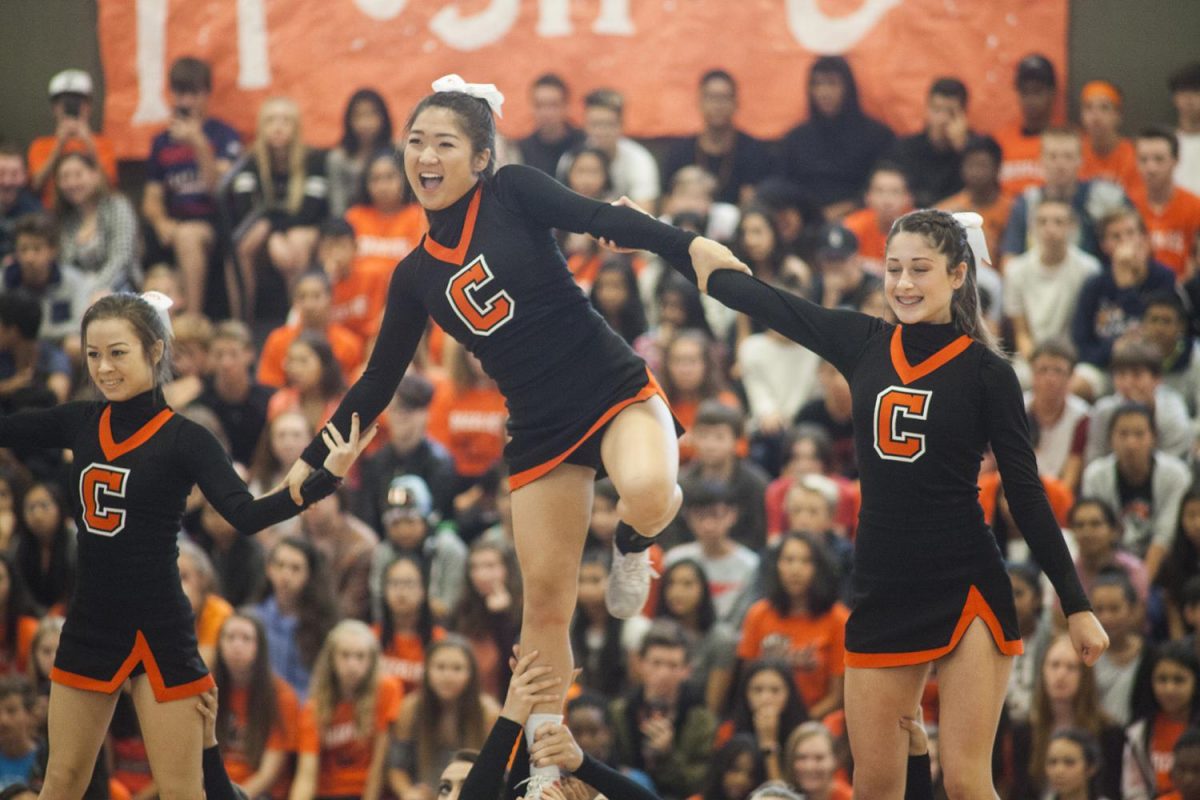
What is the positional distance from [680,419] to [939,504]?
378cm

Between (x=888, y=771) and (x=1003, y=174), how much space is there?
18.6 feet

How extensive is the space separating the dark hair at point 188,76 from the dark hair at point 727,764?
18.3ft

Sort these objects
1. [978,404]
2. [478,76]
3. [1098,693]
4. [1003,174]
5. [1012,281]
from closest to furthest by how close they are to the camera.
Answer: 1. [978,404]
2. [1098,693]
3. [1012,281]
4. [1003,174]
5. [478,76]

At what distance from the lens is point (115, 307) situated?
4984mm

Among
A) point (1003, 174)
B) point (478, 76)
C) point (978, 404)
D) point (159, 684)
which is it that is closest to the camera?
point (978, 404)

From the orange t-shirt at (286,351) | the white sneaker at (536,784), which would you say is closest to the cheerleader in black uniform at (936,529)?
the white sneaker at (536,784)

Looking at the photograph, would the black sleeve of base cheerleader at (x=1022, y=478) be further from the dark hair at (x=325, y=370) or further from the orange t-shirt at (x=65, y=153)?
the orange t-shirt at (x=65, y=153)

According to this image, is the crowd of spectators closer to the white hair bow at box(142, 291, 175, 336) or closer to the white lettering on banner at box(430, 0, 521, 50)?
the white lettering on banner at box(430, 0, 521, 50)

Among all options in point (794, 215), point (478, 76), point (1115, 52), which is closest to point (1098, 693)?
point (794, 215)

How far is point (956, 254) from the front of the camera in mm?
4617

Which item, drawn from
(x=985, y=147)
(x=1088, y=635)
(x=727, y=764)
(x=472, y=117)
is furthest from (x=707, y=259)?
(x=985, y=147)

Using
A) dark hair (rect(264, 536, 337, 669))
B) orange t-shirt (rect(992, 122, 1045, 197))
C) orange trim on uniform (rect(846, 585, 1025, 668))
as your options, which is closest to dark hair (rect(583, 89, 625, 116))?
orange t-shirt (rect(992, 122, 1045, 197))

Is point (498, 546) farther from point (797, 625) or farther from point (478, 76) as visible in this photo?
point (478, 76)

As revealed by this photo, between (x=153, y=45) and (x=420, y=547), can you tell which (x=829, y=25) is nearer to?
(x=153, y=45)
